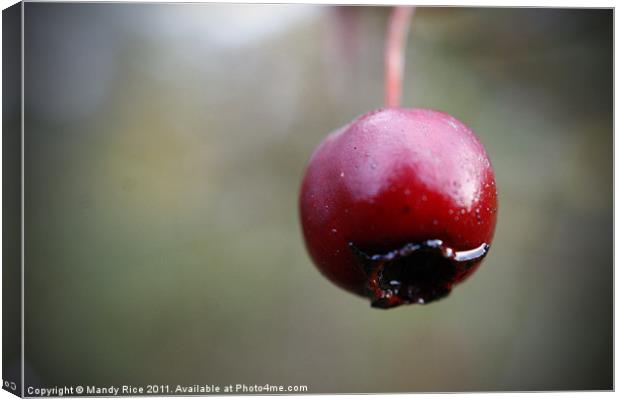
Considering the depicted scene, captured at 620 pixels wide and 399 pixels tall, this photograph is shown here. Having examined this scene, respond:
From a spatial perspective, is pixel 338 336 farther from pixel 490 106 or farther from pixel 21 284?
pixel 21 284

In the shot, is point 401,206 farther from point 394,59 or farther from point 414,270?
point 394,59

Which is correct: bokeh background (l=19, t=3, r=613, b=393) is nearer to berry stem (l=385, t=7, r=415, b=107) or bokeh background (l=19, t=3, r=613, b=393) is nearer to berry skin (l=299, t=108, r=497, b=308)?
berry stem (l=385, t=7, r=415, b=107)

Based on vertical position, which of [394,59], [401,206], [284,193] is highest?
[394,59]

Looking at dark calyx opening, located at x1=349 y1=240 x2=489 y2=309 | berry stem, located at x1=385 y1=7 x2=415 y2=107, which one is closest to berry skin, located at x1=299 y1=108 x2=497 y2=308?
dark calyx opening, located at x1=349 y1=240 x2=489 y2=309

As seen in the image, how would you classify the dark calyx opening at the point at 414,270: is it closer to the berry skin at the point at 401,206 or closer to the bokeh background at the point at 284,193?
the berry skin at the point at 401,206

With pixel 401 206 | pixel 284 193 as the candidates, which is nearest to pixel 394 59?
pixel 401 206

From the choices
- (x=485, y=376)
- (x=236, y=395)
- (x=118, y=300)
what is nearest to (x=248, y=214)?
(x=118, y=300)

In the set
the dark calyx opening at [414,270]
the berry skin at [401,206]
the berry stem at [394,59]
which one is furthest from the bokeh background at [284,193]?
the dark calyx opening at [414,270]
